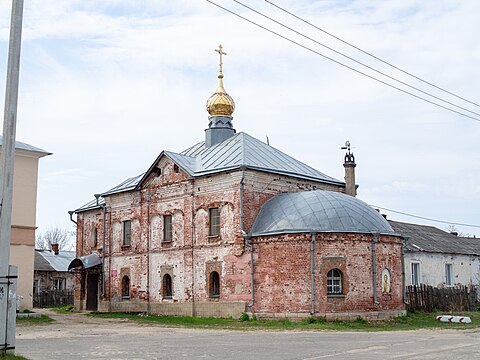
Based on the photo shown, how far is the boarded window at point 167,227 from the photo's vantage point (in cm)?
3102

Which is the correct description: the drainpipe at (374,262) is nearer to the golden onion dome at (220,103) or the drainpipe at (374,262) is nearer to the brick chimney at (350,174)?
the brick chimney at (350,174)

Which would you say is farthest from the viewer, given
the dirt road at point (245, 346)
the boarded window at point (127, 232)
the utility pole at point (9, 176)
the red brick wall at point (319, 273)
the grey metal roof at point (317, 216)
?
the boarded window at point (127, 232)

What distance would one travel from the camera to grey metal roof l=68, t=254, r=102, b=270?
3497cm

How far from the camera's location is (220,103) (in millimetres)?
34375

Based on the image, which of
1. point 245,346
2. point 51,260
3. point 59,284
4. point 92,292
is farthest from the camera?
point 51,260

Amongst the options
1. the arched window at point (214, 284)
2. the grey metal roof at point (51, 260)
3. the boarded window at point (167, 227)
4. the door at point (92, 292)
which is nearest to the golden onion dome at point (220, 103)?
the boarded window at point (167, 227)

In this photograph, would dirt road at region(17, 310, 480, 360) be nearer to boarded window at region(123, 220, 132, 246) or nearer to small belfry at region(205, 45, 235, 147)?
boarded window at region(123, 220, 132, 246)

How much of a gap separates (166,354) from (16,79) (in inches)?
260

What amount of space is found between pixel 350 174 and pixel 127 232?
471 inches

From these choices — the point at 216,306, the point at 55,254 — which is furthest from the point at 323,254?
A: the point at 55,254

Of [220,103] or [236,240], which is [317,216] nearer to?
[236,240]

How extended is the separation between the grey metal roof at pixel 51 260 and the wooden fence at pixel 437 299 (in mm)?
28059

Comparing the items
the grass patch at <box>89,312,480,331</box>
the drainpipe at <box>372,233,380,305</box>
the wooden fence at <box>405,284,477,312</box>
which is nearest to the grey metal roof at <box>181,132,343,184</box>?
the drainpipe at <box>372,233,380,305</box>

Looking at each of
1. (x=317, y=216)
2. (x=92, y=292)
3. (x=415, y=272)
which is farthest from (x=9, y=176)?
(x=415, y=272)
